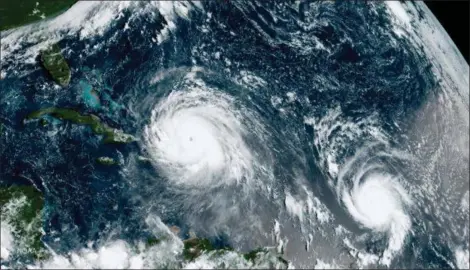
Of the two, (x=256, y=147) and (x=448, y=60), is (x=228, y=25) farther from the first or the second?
(x=448, y=60)

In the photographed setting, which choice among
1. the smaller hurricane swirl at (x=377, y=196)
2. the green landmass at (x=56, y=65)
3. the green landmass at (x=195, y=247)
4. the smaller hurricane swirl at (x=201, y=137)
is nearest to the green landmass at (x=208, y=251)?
the green landmass at (x=195, y=247)

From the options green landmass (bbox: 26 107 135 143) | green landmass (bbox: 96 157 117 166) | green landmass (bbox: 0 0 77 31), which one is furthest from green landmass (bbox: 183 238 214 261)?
green landmass (bbox: 0 0 77 31)

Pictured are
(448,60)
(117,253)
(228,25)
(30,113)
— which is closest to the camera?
(117,253)

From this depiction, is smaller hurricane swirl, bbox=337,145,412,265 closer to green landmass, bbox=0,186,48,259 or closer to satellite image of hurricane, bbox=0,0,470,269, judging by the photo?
satellite image of hurricane, bbox=0,0,470,269

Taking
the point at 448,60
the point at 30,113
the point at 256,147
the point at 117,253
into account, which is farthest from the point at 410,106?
the point at 30,113

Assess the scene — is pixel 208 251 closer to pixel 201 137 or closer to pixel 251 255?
pixel 251 255

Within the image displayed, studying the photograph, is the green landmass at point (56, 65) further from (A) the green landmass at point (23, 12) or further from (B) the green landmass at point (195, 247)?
(B) the green landmass at point (195, 247)
